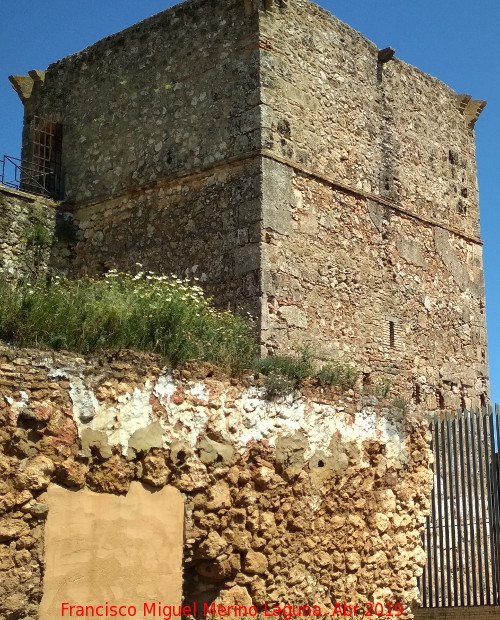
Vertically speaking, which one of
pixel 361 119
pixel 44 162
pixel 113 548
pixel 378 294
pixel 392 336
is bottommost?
pixel 113 548

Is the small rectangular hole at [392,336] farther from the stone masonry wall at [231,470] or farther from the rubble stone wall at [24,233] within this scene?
the rubble stone wall at [24,233]

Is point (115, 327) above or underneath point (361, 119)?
underneath

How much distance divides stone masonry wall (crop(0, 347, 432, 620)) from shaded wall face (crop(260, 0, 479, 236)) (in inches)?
207

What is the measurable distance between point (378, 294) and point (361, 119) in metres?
2.66

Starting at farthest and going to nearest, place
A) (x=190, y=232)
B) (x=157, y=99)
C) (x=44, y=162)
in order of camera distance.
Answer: (x=44, y=162) → (x=157, y=99) → (x=190, y=232)

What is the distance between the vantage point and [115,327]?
7707 millimetres

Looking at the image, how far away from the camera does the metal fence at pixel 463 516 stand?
10492 millimetres

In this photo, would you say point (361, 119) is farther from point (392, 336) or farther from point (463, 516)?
point (463, 516)

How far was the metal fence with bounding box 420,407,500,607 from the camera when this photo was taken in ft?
34.4

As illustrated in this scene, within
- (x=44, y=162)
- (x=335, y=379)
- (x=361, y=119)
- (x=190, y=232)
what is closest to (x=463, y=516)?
(x=335, y=379)

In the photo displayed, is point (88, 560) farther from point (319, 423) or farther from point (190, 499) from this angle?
point (319, 423)

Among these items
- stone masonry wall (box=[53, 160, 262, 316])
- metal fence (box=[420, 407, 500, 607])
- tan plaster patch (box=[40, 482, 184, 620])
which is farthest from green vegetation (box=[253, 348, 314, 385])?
stone masonry wall (box=[53, 160, 262, 316])

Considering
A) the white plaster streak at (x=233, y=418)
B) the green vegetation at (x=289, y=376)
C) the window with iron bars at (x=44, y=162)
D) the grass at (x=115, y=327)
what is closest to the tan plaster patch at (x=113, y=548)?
the white plaster streak at (x=233, y=418)

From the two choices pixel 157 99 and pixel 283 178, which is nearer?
pixel 283 178
